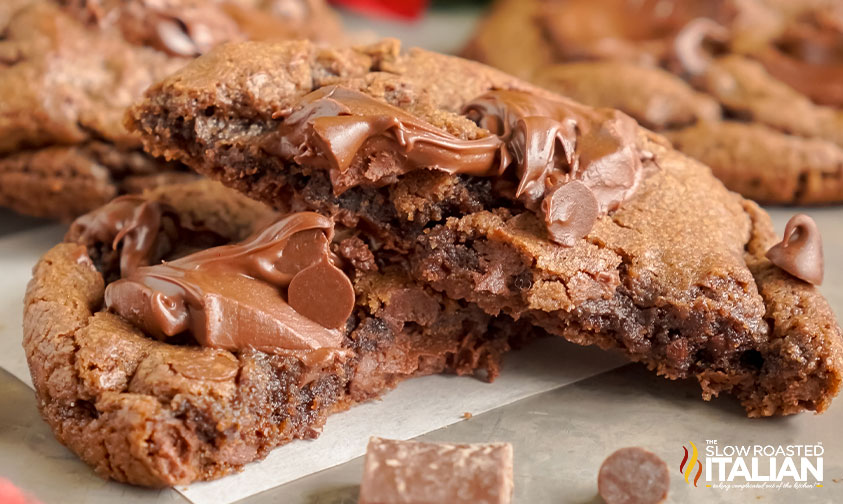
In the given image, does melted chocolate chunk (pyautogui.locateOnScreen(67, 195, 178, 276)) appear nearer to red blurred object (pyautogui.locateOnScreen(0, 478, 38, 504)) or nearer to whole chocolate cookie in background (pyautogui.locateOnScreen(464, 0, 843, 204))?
red blurred object (pyautogui.locateOnScreen(0, 478, 38, 504))

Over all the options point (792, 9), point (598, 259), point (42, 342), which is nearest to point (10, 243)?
point (42, 342)

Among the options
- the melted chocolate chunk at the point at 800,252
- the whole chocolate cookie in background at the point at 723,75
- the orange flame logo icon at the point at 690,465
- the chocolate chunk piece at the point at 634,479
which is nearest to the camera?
the chocolate chunk piece at the point at 634,479

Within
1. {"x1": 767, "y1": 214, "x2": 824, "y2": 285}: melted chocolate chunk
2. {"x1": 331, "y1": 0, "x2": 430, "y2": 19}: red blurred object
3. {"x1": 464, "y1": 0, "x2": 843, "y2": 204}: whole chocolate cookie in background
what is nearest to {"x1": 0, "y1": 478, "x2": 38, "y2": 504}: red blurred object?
{"x1": 767, "y1": 214, "x2": 824, "y2": 285}: melted chocolate chunk

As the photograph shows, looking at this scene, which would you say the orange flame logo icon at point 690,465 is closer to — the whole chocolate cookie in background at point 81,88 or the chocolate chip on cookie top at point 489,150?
the chocolate chip on cookie top at point 489,150

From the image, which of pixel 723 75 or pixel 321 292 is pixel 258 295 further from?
pixel 723 75

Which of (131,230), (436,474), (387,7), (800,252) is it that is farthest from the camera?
(387,7)

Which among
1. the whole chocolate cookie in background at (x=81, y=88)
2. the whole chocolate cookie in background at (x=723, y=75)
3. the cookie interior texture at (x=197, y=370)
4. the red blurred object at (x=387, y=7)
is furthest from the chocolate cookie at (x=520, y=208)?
the red blurred object at (x=387, y=7)

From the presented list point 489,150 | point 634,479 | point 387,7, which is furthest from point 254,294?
point 387,7
